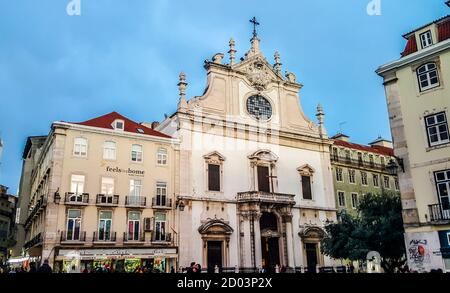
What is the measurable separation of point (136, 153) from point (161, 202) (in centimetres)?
466

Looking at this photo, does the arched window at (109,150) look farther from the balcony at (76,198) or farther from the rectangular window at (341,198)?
the rectangular window at (341,198)

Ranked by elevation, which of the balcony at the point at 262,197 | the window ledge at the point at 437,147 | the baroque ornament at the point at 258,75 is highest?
the baroque ornament at the point at 258,75

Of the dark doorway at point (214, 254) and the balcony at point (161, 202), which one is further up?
the balcony at point (161, 202)

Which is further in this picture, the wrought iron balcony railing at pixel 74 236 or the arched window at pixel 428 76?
the wrought iron balcony railing at pixel 74 236

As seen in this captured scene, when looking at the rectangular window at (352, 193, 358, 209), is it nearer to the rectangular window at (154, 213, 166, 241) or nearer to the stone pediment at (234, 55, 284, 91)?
the stone pediment at (234, 55, 284, 91)

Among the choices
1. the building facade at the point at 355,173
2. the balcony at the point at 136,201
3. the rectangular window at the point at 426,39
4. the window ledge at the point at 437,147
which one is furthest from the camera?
the building facade at the point at 355,173

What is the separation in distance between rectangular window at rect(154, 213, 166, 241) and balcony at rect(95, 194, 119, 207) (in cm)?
356

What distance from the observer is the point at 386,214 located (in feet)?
79.3

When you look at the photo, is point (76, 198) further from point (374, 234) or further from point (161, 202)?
point (374, 234)

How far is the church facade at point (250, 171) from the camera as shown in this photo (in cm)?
3425

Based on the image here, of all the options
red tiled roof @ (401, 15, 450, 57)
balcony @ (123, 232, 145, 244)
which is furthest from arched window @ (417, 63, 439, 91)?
balcony @ (123, 232, 145, 244)

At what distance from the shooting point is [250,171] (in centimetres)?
3800

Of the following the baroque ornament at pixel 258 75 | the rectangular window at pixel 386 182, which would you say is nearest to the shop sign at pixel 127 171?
the baroque ornament at pixel 258 75

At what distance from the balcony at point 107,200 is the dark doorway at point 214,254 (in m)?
8.92
